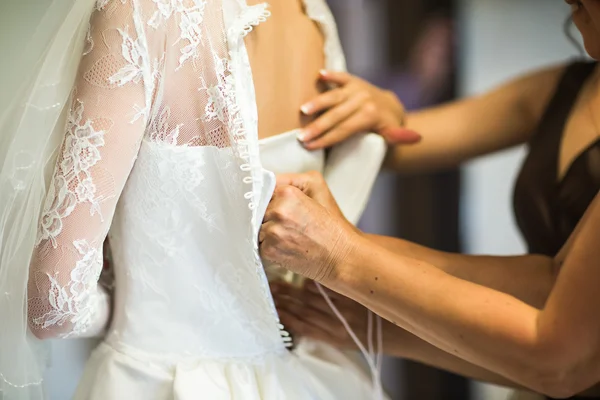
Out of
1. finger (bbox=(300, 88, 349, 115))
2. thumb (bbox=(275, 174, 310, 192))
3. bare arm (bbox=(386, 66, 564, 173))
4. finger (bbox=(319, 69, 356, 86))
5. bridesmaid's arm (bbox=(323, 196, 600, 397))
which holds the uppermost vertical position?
finger (bbox=(319, 69, 356, 86))

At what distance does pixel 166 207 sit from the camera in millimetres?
783

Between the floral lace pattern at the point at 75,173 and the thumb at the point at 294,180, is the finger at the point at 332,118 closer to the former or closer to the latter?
the thumb at the point at 294,180

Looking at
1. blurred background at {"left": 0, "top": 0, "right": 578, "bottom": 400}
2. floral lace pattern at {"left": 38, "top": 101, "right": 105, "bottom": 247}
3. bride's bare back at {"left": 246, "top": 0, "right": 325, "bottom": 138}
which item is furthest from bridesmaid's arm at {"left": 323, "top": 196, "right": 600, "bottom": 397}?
blurred background at {"left": 0, "top": 0, "right": 578, "bottom": 400}

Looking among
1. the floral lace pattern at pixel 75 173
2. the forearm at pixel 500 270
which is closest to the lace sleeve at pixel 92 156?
the floral lace pattern at pixel 75 173

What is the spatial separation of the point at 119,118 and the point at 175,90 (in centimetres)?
7

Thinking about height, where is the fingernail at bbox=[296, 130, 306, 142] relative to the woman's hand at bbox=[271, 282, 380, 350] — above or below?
above

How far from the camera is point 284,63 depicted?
33.9 inches

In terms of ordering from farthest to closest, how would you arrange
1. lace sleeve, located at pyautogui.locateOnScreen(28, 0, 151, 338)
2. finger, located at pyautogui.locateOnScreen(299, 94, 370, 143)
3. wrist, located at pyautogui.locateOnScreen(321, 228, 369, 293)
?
finger, located at pyautogui.locateOnScreen(299, 94, 370, 143) → wrist, located at pyautogui.locateOnScreen(321, 228, 369, 293) → lace sleeve, located at pyautogui.locateOnScreen(28, 0, 151, 338)

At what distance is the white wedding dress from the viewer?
706mm

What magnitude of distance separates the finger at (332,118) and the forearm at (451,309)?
19cm

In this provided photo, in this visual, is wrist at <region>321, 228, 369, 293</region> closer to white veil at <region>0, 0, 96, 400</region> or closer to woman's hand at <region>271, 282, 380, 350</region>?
woman's hand at <region>271, 282, 380, 350</region>

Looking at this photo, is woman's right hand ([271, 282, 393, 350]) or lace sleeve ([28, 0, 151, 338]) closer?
lace sleeve ([28, 0, 151, 338])

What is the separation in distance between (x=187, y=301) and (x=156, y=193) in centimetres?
15

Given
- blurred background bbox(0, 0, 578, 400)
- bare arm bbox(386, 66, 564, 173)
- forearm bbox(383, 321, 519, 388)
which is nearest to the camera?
forearm bbox(383, 321, 519, 388)
